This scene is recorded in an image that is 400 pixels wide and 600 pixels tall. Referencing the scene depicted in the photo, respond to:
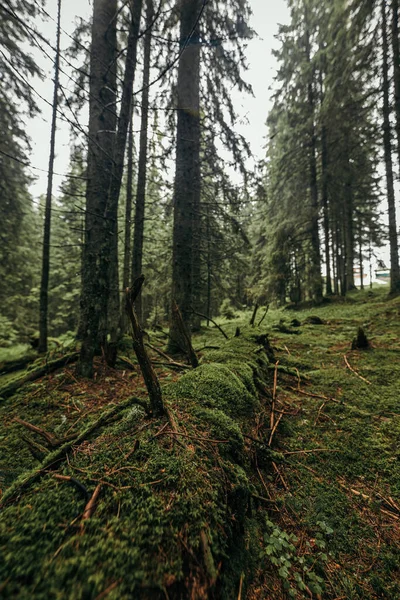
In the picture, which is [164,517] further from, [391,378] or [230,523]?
[391,378]

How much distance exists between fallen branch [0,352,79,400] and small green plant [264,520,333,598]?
4.05 metres

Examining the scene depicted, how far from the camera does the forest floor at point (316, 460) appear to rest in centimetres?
141

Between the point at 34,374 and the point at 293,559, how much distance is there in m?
4.38

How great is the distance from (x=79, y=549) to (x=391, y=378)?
4262mm

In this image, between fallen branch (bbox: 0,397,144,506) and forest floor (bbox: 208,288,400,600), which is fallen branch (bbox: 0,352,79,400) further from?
forest floor (bbox: 208,288,400,600)

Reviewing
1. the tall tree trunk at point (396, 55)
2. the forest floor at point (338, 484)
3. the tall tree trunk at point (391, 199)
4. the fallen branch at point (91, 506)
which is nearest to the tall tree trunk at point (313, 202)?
the tall tree trunk at point (391, 199)

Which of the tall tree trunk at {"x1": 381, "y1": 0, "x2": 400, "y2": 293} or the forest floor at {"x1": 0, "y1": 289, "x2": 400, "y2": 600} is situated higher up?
the tall tree trunk at {"x1": 381, "y1": 0, "x2": 400, "y2": 293}

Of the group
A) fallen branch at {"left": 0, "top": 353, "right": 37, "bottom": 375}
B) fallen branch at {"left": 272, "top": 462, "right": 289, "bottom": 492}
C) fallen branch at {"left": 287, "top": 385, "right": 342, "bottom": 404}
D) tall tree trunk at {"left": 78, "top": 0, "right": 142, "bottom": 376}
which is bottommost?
fallen branch at {"left": 272, "top": 462, "right": 289, "bottom": 492}

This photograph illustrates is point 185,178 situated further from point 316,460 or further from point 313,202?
point 313,202

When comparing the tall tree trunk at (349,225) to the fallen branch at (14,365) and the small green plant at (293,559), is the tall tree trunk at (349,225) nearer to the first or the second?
the small green plant at (293,559)

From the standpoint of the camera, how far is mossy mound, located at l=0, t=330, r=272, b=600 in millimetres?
832

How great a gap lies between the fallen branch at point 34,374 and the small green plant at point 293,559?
4.05 meters

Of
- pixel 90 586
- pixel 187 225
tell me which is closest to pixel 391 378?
pixel 90 586

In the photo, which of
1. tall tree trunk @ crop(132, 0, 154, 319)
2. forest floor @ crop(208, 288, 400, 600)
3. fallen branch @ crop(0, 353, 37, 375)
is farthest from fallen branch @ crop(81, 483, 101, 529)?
tall tree trunk @ crop(132, 0, 154, 319)
